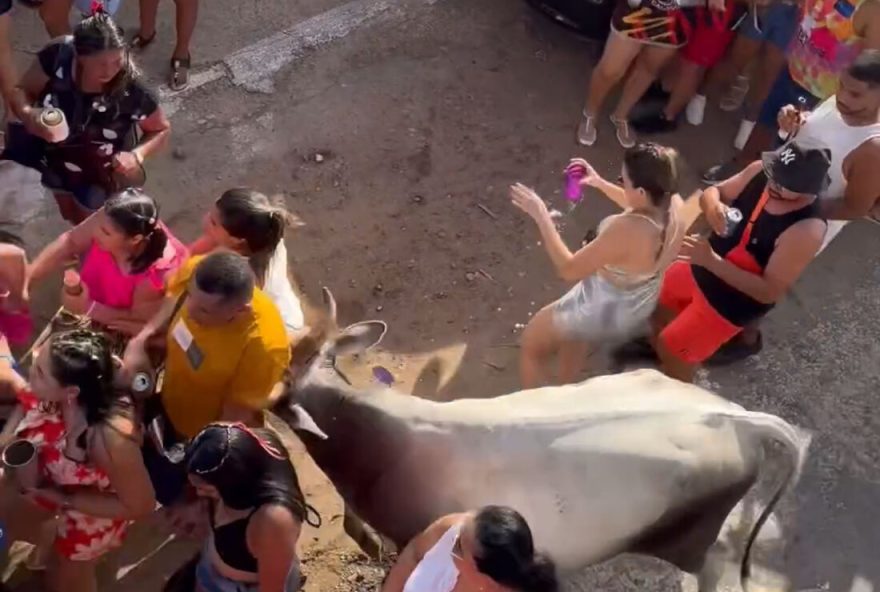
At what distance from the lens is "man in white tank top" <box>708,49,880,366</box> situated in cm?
509

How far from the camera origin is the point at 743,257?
5.06 metres

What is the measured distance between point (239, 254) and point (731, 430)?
2.11m

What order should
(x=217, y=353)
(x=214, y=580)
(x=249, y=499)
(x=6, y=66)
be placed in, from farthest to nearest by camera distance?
(x=6, y=66) < (x=217, y=353) < (x=214, y=580) < (x=249, y=499)

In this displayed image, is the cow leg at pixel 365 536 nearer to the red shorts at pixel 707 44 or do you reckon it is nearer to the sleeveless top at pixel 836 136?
the sleeveless top at pixel 836 136

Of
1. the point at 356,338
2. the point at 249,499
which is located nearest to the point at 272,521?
the point at 249,499

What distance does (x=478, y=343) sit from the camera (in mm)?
6176

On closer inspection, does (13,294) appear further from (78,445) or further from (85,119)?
(78,445)

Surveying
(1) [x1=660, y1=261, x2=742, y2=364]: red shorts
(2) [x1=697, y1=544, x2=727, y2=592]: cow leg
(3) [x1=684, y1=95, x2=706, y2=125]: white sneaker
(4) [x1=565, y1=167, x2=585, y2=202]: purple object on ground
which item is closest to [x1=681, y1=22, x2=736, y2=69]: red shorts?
(3) [x1=684, y1=95, x2=706, y2=125]: white sneaker

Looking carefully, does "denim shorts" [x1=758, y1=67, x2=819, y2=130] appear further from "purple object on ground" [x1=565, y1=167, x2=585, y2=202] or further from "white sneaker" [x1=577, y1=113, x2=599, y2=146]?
"purple object on ground" [x1=565, y1=167, x2=585, y2=202]

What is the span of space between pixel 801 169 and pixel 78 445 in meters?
3.12

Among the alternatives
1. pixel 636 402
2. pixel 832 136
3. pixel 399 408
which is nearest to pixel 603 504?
pixel 636 402

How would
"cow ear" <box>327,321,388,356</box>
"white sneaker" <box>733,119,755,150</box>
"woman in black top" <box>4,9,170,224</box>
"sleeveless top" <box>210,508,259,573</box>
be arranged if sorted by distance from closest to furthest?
"sleeveless top" <box>210,508,259,573</box>, "cow ear" <box>327,321,388,356</box>, "woman in black top" <box>4,9,170,224</box>, "white sneaker" <box>733,119,755,150</box>

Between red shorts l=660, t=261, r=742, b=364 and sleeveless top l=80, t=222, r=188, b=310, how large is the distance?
7.78 ft

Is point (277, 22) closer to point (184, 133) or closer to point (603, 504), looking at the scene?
point (184, 133)
